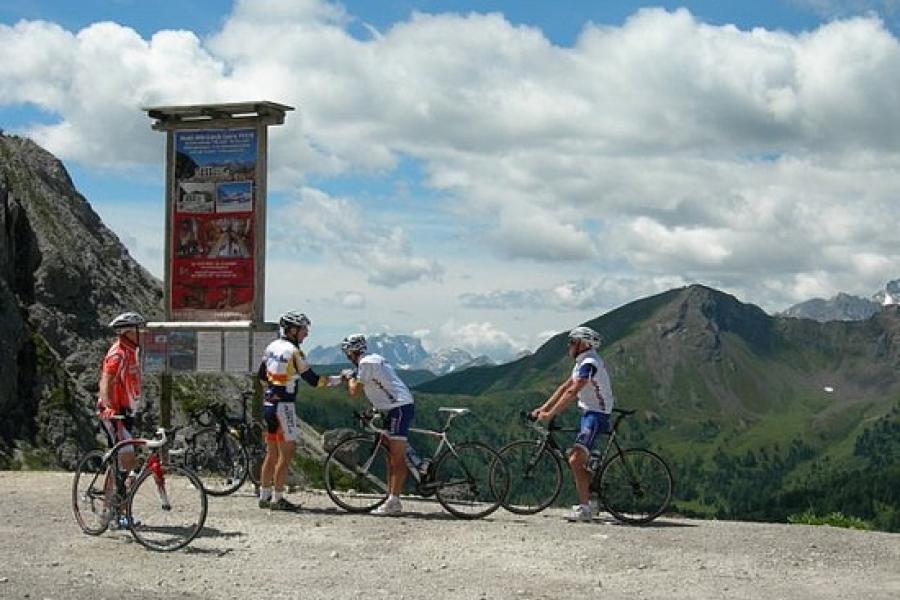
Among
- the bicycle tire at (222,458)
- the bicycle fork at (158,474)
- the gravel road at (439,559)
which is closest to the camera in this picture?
the gravel road at (439,559)

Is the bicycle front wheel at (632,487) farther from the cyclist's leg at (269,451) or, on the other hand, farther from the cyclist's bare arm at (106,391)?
the cyclist's bare arm at (106,391)

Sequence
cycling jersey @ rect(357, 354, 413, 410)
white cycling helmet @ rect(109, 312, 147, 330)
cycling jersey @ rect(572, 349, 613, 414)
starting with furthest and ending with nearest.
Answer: cycling jersey @ rect(357, 354, 413, 410)
cycling jersey @ rect(572, 349, 613, 414)
white cycling helmet @ rect(109, 312, 147, 330)

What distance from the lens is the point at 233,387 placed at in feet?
266

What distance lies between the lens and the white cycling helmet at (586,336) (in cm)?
1497

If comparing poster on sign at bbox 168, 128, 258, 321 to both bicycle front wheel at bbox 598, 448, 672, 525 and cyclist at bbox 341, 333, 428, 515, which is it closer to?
cyclist at bbox 341, 333, 428, 515

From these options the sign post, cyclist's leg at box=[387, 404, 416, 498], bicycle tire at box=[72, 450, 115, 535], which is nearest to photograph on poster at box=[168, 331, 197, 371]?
the sign post

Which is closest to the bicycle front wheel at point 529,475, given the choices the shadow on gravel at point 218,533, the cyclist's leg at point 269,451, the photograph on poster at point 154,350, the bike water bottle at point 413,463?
the bike water bottle at point 413,463

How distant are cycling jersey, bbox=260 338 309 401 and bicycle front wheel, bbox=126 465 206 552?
7.05 feet

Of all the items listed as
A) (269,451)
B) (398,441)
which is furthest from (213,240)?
(398,441)

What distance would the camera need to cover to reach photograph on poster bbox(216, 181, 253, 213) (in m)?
18.2

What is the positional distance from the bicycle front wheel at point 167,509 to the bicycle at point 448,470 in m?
2.68

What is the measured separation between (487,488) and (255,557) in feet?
13.2

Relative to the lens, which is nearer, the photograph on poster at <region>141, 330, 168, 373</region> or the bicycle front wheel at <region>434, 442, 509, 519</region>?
the bicycle front wheel at <region>434, 442, 509, 519</region>

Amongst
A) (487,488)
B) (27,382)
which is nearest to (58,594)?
(487,488)
